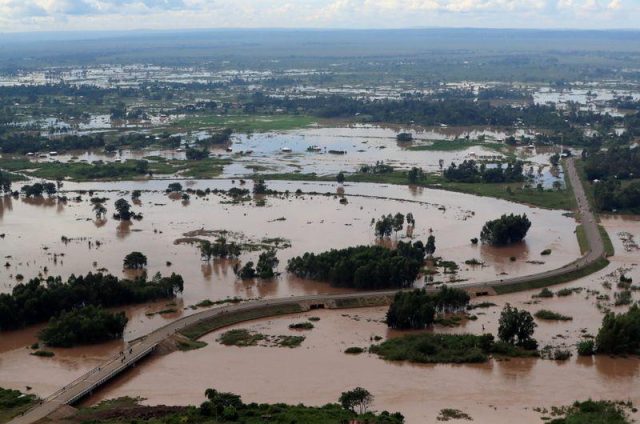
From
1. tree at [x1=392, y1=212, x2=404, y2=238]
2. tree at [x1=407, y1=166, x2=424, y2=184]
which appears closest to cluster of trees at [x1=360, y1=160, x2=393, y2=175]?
tree at [x1=407, y1=166, x2=424, y2=184]

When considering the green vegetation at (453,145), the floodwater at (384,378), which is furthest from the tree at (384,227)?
the green vegetation at (453,145)

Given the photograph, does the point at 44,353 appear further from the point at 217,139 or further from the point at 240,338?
the point at 217,139

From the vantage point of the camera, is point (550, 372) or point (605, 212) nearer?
point (550, 372)

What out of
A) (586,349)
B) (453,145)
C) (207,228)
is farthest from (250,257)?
(453,145)

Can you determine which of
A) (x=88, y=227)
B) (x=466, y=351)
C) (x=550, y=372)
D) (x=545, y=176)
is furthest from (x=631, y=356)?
(x=545, y=176)

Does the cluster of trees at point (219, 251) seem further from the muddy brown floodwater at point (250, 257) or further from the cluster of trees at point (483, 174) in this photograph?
the cluster of trees at point (483, 174)

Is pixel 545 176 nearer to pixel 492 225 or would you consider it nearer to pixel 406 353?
pixel 492 225
